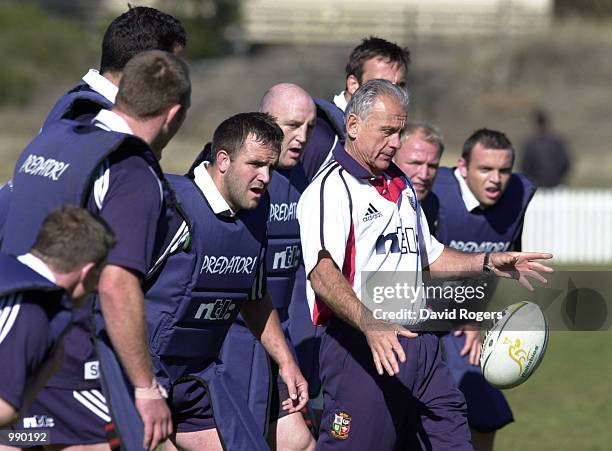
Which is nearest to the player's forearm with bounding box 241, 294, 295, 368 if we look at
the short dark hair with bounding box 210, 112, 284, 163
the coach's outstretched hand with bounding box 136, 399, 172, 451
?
the short dark hair with bounding box 210, 112, 284, 163

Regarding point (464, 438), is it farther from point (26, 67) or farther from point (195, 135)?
point (26, 67)

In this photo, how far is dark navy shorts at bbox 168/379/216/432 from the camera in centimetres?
572

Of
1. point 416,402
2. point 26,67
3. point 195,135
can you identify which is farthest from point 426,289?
point 26,67

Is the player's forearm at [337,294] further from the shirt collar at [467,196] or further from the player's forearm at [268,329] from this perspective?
the shirt collar at [467,196]

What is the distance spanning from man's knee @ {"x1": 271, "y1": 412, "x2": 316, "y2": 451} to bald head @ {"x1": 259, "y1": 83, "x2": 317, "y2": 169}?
A: 1.44 metres

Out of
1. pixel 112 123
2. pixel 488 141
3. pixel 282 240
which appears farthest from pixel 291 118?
pixel 112 123

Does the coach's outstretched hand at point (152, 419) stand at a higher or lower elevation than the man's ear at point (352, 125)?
lower

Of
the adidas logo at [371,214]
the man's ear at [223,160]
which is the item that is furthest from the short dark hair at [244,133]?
the adidas logo at [371,214]

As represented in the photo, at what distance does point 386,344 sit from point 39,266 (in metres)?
1.77

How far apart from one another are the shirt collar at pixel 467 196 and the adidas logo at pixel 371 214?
2.23 meters

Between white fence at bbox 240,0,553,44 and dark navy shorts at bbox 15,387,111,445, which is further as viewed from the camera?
white fence at bbox 240,0,553,44

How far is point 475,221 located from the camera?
7949 millimetres

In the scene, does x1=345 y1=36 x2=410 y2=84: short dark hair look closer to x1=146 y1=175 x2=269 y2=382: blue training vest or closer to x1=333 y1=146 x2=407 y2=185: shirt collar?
x1=333 y1=146 x2=407 y2=185: shirt collar

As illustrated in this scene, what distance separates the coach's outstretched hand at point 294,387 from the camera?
606 centimetres
